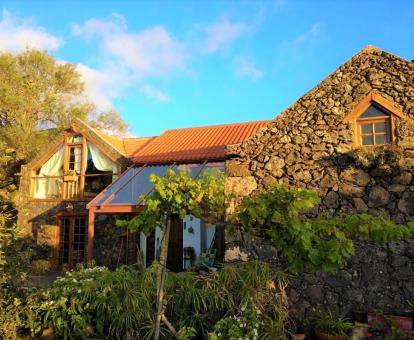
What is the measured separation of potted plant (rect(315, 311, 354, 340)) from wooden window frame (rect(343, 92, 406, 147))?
336cm

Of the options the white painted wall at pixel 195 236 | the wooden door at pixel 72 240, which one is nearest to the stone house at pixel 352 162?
the white painted wall at pixel 195 236

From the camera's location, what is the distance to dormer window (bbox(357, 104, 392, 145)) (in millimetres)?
7418

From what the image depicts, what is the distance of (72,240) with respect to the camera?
14438 millimetres

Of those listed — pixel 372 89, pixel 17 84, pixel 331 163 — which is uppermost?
pixel 17 84

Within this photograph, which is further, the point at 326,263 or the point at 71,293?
the point at 71,293

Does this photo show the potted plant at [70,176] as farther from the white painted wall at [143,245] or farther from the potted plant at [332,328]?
the potted plant at [332,328]

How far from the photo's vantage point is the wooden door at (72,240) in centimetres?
1427

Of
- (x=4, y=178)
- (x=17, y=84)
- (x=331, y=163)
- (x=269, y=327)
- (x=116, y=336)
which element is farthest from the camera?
(x=17, y=84)

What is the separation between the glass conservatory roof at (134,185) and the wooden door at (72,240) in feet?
11.0

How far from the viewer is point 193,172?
38.2 ft

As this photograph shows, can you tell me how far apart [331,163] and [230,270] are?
300 centimetres

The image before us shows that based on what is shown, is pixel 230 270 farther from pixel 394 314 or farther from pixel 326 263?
pixel 394 314

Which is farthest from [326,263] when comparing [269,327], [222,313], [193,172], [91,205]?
[91,205]

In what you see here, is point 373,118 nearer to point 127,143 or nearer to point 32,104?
point 127,143
